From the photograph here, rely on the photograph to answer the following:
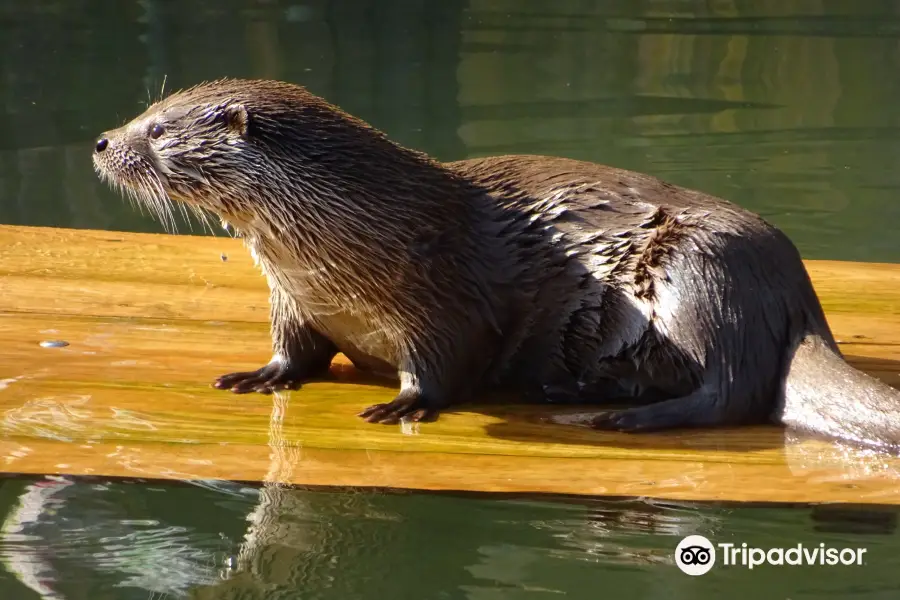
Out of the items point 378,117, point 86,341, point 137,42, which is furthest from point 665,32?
point 86,341

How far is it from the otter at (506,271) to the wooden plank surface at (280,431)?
0.29ft

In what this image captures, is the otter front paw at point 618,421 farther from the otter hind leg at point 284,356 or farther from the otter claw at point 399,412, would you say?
the otter hind leg at point 284,356

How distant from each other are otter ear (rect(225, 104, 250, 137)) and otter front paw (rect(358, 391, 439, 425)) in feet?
Answer: 2.05

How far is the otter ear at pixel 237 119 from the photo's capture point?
259 cm

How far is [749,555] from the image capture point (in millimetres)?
2250

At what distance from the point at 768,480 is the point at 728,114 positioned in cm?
458

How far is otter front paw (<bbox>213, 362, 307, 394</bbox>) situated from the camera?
287 cm

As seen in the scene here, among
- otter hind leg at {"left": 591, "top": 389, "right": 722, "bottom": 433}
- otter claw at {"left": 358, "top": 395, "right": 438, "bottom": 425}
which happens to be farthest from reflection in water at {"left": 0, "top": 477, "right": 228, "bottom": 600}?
otter hind leg at {"left": 591, "top": 389, "right": 722, "bottom": 433}

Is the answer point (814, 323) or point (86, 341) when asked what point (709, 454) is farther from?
point (86, 341)

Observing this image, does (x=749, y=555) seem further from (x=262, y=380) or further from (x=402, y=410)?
(x=262, y=380)

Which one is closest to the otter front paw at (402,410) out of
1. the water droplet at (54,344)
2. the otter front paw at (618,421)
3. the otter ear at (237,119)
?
the otter front paw at (618,421)

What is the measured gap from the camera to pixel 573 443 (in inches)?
102

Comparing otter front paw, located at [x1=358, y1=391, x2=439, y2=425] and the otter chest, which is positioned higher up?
the otter chest

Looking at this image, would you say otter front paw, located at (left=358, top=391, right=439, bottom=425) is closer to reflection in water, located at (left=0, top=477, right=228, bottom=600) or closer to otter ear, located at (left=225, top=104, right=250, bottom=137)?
reflection in water, located at (left=0, top=477, right=228, bottom=600)
